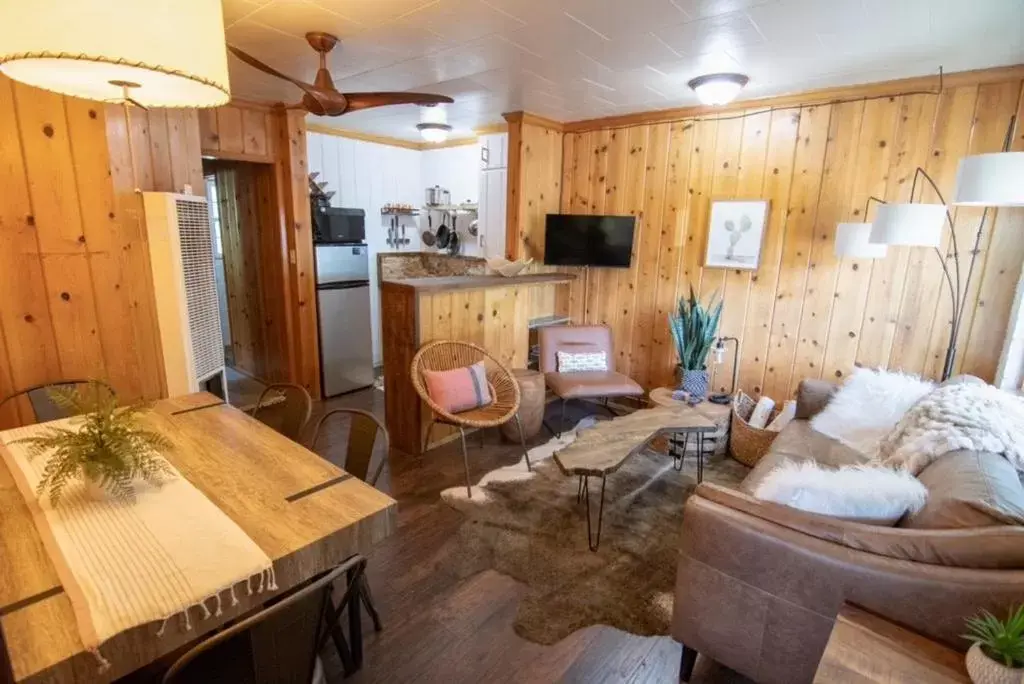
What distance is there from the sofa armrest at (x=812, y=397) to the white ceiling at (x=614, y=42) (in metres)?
1.81

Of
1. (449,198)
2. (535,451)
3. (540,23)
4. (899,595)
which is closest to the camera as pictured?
(899,595)

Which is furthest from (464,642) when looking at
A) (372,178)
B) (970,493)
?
(372,178)

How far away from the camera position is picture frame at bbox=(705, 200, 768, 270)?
11.9 ft

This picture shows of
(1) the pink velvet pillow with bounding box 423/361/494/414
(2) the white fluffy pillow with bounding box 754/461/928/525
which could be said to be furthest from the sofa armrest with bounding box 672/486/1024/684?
(1) the pink velvet pillow with bounding box 423/361/494/414

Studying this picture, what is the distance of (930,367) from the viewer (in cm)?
312

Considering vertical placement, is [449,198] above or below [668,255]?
above

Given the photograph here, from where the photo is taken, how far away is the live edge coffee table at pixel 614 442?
2.31 m

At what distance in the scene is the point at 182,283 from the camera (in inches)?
114

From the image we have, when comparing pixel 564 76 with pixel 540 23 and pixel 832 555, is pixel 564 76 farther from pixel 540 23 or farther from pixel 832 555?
pixel 832 555

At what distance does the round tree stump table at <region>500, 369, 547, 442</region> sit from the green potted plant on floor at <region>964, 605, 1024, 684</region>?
2493mm

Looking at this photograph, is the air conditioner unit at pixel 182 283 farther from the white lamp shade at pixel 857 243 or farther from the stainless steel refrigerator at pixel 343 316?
the white lamp shade at pixel 857 243

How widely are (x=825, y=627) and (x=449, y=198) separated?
486 cm

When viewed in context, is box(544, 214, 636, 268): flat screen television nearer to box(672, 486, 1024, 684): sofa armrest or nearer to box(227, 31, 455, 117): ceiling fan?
box(227, 31, 455, 117): ceiling fan

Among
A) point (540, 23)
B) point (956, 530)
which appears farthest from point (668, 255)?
point (956, 530)
